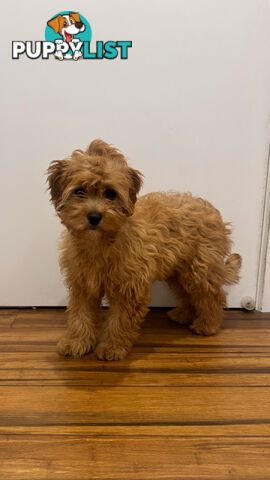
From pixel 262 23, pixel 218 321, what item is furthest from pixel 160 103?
pixel 218 321

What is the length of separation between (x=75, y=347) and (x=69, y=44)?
1946 mm

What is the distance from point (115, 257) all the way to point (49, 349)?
759 millimetres

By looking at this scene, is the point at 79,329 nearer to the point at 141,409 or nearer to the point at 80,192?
the point at 141,409

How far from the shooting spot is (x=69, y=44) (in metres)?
2.55

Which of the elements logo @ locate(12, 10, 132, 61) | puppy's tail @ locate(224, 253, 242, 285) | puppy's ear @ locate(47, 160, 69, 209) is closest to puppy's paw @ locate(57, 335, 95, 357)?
puppy's ear @ locate(47, 160, 69, 209)

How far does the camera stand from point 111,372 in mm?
2162

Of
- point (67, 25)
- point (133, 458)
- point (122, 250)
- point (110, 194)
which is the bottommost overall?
point (133, 458)

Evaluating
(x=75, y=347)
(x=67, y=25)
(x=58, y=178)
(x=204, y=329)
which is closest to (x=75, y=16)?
(x=67, y=25)

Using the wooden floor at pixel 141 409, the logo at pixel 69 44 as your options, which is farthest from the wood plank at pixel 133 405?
the logo at pixel 69 44

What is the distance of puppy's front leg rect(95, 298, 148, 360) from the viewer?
2275 mm

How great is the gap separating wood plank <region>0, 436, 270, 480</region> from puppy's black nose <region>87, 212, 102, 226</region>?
976 mm

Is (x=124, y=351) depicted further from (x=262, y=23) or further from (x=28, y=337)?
(x=262, y=23)

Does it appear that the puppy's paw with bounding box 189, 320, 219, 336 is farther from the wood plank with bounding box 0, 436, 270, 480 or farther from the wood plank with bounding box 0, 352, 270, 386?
the wood plank with bounding box 0, 436, 270, 480

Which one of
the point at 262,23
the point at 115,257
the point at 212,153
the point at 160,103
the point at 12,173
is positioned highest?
the point at 262,23
